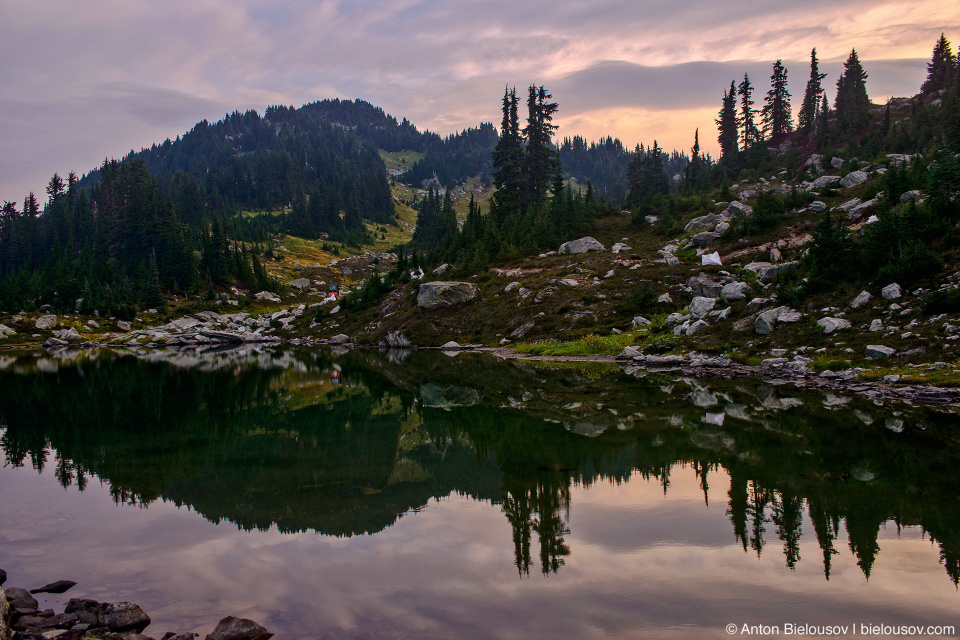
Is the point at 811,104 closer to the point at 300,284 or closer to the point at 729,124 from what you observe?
the point at 729,124

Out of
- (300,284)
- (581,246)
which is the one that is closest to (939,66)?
(581,246)

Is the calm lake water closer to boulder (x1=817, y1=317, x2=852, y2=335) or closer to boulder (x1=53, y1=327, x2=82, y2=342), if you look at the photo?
boulder (x1=817, y1=317, x2=852, y2=335)

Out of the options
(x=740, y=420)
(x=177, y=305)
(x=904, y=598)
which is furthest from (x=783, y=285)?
(x=177, y=305)

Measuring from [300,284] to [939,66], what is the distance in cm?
12993

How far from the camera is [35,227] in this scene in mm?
144250

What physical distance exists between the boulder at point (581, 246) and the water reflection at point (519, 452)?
39.0 meters

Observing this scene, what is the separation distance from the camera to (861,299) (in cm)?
3031

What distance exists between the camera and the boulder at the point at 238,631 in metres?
7.21

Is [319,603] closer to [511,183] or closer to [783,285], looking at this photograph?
[783,285]

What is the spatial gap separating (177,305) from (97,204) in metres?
65.2

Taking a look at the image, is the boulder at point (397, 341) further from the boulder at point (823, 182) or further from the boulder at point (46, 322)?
the boulder at point (46, 322)

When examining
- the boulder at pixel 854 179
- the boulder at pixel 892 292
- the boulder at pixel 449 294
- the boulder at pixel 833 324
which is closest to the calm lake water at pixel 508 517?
the boulder at pixel 833 324

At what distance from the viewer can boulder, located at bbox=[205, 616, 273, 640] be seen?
7.21 metres

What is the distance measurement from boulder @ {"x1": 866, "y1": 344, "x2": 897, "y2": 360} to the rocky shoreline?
2869 centimetres
